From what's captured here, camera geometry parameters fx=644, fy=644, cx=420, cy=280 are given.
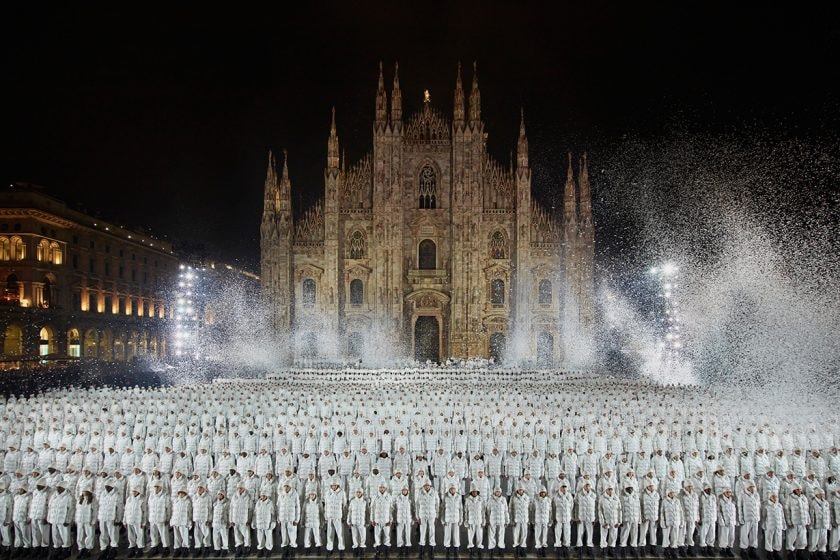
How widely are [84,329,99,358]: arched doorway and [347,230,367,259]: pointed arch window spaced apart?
78.7 ft

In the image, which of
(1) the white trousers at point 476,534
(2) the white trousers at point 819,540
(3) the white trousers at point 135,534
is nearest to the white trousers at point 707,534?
(2) the white trousers at point 819,540

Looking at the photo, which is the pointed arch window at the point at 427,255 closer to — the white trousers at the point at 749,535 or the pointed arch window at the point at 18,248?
the pointed arch window at the point at 18,248

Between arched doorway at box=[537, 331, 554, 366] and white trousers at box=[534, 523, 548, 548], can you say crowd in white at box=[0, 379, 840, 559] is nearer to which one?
white trousers at box=[534, 523, 548, 548]

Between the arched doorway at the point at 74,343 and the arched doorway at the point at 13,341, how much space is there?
17.6ft

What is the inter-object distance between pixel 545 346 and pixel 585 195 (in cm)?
1241

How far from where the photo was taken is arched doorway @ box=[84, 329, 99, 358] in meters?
54.7

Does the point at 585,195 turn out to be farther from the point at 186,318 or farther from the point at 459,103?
the point at 186,318

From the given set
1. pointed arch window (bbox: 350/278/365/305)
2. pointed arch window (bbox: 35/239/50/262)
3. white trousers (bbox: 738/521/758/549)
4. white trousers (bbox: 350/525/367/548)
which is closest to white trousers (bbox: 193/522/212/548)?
white trousers (bbox: 350/525/367/548)

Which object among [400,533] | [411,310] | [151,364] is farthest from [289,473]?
[151,364]

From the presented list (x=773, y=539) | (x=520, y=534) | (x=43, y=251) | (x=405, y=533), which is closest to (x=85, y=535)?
(x=405, y=533)

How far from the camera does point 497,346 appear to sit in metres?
50.3

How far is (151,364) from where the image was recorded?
51.5 metres

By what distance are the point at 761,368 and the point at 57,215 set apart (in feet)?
182

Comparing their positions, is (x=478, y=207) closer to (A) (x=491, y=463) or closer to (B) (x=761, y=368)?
(B) (x=761, y=368)
